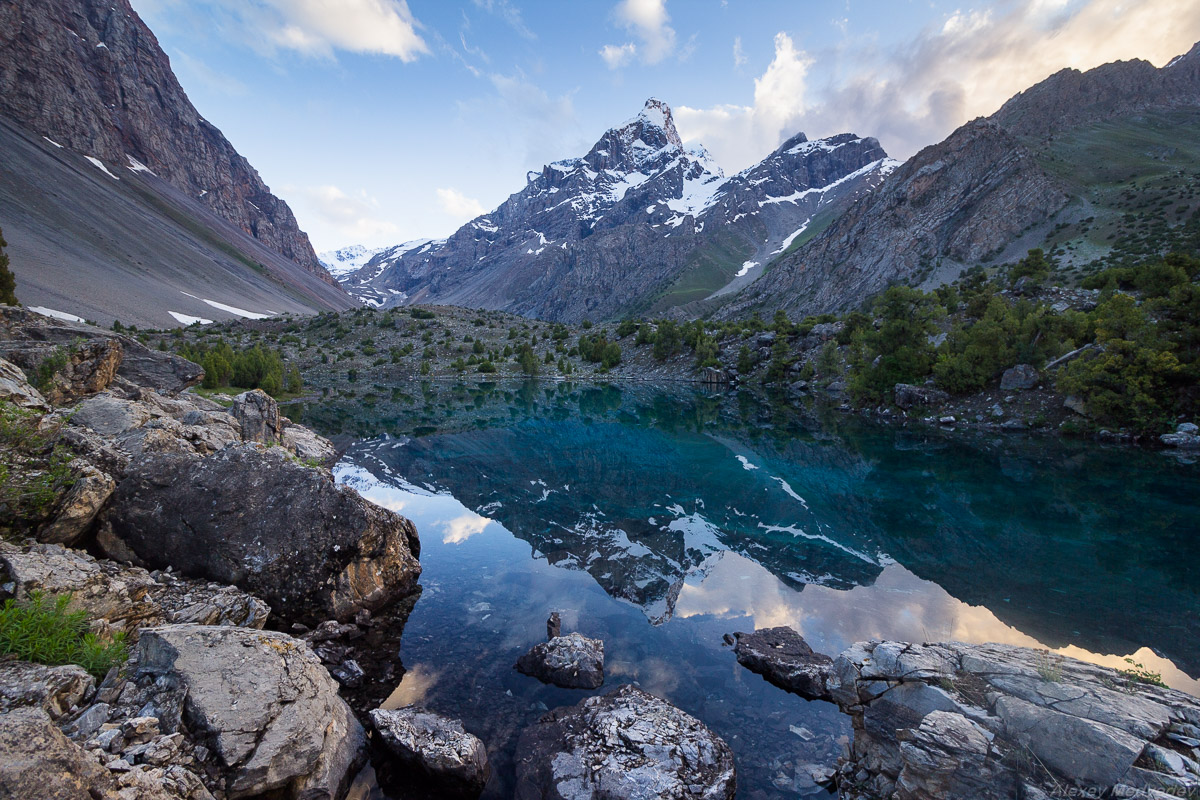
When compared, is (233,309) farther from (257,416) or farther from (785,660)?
(785,660)

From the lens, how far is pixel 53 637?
5785 mm

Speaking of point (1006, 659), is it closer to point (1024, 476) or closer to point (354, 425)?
point (1024, 476)

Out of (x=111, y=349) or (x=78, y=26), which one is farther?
(x=78, y=26)

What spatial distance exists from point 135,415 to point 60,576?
21.7 ft

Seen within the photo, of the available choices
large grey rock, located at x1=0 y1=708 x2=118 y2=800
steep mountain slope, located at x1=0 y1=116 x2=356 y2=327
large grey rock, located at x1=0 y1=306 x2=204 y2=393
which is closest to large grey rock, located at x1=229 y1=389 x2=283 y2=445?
large grey rock, located at x1=0 y1=306 x2=204 y2=393

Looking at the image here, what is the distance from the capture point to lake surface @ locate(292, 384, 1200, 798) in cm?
901

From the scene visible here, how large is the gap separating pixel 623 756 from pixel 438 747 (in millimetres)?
2607

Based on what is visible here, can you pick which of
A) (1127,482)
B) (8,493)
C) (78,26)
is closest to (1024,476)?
(1127,482)

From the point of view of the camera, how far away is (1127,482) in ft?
74.0

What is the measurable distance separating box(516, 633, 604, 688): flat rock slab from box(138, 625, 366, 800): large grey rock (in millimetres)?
3189

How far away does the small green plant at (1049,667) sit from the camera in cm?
599

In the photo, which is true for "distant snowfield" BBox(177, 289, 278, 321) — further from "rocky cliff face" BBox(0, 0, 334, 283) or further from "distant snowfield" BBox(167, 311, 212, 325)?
"rocky cliff face" BBox(0, 0, 334, 283)

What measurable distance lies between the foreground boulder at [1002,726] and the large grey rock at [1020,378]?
3895 centimetres

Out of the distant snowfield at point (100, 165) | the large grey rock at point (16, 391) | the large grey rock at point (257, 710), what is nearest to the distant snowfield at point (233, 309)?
the distant snowfield at point (100, 165)
